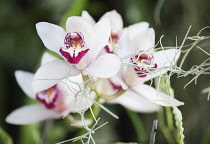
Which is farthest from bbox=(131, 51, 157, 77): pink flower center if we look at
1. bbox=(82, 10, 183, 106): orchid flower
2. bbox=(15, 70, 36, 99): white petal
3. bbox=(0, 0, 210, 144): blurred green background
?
bbox=(0, 0, 210, 144): blurred green background

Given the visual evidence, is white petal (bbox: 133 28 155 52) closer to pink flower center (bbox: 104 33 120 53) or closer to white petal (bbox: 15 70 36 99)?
pink flower center (bbox: 104 33 120 53)

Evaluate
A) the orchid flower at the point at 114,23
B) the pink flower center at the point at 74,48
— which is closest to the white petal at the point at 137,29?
the orchid flower at the point at 114,23

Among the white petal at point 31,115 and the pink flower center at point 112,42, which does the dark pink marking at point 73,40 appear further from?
the white petal at point 31,115

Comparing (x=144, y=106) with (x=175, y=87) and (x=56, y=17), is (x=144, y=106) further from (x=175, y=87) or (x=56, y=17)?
(x=56, y=17)

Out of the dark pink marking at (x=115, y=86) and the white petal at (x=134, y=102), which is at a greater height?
the dark pink marking at (x=115, y=86)

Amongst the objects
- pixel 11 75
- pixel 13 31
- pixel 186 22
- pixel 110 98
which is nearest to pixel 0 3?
pixel 13 31

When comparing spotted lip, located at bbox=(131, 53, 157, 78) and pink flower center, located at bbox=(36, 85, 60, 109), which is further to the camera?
pink flower center, located at bbox=(36, 85, 60, 109)

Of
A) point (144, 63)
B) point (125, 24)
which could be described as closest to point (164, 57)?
point (144, 63)
